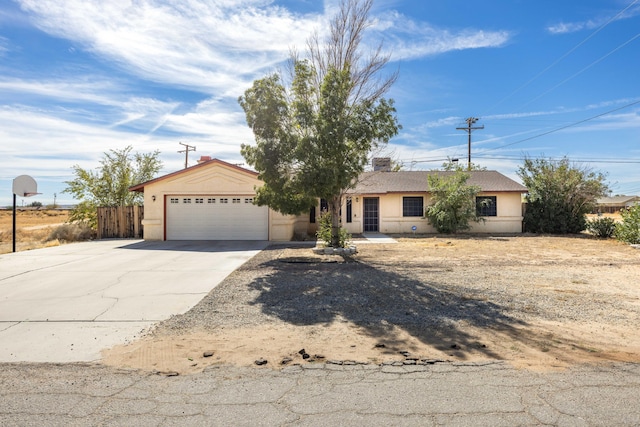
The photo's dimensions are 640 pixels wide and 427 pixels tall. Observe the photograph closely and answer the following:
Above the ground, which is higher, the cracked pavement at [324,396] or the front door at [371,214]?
the front door at [371,214]

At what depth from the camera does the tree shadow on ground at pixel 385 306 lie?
5285 millimetres

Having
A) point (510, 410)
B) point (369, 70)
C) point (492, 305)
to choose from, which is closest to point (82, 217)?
point (369, 70)

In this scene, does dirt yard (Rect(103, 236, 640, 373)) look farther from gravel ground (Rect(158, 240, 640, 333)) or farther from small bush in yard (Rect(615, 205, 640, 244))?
small bush in yard (Rect(615, 205, 640, 244))

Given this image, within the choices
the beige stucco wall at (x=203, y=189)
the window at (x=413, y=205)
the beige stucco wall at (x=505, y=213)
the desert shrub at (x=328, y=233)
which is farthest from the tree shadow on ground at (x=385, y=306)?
the beige stucco wall at (x=505, y=213)

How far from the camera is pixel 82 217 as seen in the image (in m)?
21.2

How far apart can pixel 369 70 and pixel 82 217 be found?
1744 cm

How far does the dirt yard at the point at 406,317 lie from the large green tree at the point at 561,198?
38.0 ft

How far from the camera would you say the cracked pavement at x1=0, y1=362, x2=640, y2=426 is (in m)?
3.12

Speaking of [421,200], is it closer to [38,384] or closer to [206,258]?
[206,258]

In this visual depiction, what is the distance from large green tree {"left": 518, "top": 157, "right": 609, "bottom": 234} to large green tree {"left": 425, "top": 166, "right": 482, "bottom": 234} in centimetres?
376

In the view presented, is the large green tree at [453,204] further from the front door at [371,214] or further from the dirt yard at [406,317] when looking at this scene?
the dirt yard at [406,317]

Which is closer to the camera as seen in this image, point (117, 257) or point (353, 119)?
point (353, 119)

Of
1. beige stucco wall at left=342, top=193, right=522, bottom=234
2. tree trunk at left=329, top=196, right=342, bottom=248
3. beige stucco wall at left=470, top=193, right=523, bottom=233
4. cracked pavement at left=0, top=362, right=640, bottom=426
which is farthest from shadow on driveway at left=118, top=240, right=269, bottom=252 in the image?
beige stucco wall at left=470, top=193, right=523, bottom=233

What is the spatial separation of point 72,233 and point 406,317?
763 inches
